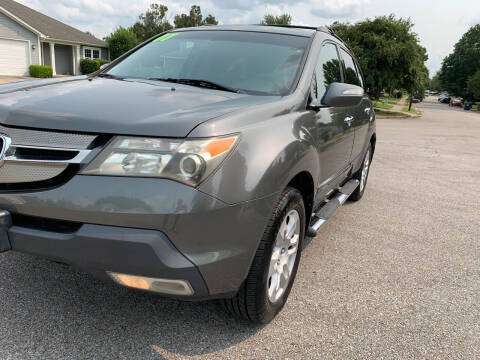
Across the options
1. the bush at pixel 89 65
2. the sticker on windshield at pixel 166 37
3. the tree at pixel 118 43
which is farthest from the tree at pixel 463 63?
the sticker on windshield at pixel 166 37

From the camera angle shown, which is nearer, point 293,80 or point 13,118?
point 13,118

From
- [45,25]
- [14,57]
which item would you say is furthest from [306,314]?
[45,25]

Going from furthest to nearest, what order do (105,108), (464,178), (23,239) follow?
(464,178), (105,108), (23,239)

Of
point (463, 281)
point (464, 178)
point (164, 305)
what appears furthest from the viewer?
point (464, 178)

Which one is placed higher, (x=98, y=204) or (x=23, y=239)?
(x=98, y=204)

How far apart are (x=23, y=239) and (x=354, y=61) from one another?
4307 mm

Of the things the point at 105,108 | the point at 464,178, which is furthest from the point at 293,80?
the point at 464,178

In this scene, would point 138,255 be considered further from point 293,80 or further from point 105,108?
point 293,80

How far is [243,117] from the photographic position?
2150mm

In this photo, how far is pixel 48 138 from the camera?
1.94 meters

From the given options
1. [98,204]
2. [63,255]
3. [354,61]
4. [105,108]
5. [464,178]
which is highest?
[354,61]

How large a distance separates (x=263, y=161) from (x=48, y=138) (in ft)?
3.25

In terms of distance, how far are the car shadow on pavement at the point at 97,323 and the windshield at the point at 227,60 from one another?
146 centimetres

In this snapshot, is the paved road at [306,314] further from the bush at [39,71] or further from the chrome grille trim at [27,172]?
the bush at [39,71]
